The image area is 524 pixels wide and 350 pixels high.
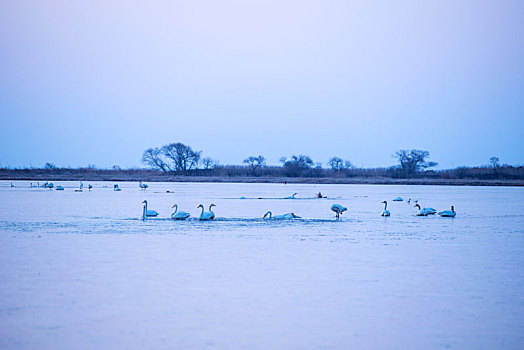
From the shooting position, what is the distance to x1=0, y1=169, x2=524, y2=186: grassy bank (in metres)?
52.8

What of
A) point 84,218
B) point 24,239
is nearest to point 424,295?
point 24,239

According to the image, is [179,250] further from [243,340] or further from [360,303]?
[243,340]

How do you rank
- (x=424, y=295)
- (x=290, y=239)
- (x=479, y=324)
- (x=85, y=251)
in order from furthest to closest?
(x=290, y=239) → (x=85, y=251) → (x=424, y=295) → (x=479, y=324)

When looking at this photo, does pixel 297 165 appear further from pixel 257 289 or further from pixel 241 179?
pixel 257 289

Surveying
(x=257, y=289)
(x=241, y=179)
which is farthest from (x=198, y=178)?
(x=257, y=289)

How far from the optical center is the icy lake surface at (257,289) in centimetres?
505

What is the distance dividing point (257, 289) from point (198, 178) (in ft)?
166

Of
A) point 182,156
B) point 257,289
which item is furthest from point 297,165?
point 257,289

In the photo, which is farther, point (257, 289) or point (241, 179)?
point (241, 179)

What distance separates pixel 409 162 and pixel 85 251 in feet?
214

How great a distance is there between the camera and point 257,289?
6.81 metres

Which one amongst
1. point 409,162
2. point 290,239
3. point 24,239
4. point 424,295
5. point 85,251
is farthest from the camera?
point 409,162

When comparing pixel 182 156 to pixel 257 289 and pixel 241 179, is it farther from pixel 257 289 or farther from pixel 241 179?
pixel 257 289

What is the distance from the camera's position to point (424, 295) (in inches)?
261
